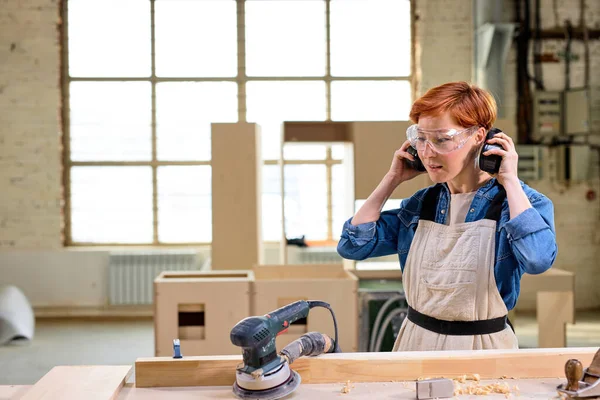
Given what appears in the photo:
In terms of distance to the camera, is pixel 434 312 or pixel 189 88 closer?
pixel 434 312

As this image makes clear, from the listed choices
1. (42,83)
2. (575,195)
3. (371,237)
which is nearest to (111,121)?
(42,83)

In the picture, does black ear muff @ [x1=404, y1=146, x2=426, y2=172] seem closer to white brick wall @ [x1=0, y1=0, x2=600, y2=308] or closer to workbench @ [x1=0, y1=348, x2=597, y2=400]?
workbench @ [x1=0, y1=348, x2=597, y2=400]

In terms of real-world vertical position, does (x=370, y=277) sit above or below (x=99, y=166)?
below

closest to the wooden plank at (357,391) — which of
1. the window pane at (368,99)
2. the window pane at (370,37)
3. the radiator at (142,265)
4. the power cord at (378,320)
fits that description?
the power cord at (378,320)

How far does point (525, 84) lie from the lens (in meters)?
7.56

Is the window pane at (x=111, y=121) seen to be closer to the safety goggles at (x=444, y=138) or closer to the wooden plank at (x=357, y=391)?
the safety goggles at (x=444, y=138)

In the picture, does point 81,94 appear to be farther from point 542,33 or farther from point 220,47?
point 542,33

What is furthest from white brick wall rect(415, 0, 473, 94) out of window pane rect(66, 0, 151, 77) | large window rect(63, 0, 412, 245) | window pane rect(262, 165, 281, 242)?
window pane rect(66, 0, 151, 77)

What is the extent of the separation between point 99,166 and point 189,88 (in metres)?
1.32

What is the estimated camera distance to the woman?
77.5 inches

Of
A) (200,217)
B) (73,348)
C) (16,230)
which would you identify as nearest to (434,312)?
(73,348)

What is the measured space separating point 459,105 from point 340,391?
88 cm

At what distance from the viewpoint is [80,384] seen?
166 centimetres

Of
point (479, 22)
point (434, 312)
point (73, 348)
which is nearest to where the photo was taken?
point (434, 312)
